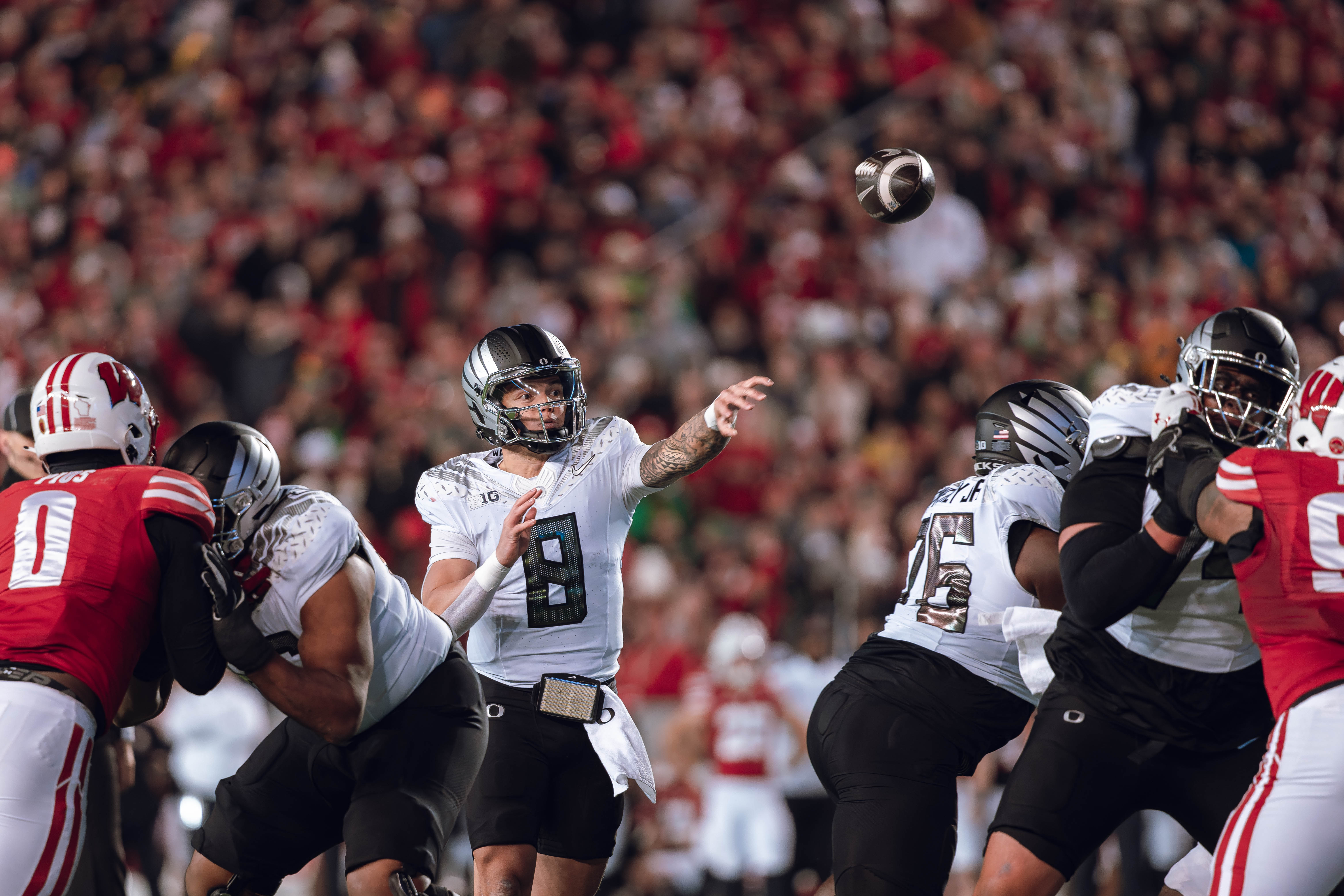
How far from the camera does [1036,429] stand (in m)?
4.99

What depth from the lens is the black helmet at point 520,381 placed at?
5277 millimetres

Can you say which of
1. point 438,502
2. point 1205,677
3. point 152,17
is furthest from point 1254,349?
point 152,17

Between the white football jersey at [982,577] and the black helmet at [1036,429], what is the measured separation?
0.60 ft

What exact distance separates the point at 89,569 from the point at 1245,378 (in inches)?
129

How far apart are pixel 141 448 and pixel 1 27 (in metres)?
11.2

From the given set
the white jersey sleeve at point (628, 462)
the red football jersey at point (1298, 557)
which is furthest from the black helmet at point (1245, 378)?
the white jersey sleeve at point (628, 462)

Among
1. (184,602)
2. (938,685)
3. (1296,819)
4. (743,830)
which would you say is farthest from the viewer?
(743,830)

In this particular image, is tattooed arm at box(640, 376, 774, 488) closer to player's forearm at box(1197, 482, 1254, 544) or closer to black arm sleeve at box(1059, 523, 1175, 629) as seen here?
black arm sleeve at box(1059, 523, 1175, 629)

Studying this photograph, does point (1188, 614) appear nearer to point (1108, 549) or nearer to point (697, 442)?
point (1108, 549)

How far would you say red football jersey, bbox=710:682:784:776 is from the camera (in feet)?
29.8

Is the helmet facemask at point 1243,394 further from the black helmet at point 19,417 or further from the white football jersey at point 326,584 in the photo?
the black helmet at point 19,417

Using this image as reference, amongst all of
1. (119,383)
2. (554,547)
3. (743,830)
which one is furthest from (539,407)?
(743,830)

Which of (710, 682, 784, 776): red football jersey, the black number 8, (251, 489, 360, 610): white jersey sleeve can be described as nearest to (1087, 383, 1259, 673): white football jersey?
the black number 8

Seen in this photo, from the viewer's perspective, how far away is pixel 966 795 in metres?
9.20
